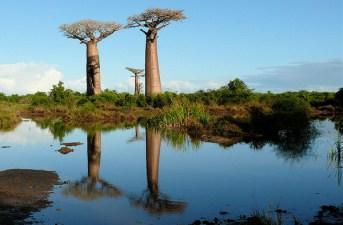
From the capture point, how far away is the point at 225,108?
25594mm

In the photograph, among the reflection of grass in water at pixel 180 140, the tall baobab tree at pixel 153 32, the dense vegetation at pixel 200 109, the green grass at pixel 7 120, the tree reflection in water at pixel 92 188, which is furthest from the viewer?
the tall baobab tree at pixel 153 32

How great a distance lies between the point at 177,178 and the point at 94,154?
364 cm

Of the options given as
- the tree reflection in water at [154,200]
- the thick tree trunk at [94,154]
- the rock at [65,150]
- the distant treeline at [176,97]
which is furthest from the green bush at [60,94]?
the tree reflection in water at [154,200]

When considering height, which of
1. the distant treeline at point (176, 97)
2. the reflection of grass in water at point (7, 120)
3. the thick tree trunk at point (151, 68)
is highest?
the thick tree trunk at point (151, 68)

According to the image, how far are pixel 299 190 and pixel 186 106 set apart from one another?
10205mm

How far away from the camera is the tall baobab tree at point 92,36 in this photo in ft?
92.6

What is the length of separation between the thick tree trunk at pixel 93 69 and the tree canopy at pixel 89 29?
0.47 meters

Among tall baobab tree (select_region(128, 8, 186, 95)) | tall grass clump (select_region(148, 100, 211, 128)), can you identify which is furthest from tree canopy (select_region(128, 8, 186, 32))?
tall grass clump (select_region(148, 100, 211, 128))

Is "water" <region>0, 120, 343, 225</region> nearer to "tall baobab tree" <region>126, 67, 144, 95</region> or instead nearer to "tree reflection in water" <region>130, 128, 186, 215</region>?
"tree reflection in water" <region>130, 128, 186, 215</region>

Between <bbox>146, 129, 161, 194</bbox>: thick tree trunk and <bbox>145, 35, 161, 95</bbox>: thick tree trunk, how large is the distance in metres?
10.4

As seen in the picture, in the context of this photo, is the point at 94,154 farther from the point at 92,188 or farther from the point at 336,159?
the point at 336,159

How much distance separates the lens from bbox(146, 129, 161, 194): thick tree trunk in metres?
7.64

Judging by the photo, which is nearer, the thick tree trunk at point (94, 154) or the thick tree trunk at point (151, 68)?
the thick tree trunk at point (94, 154)

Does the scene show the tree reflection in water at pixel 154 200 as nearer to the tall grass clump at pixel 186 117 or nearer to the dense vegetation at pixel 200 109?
the dense vegetation at pixel 200 109
